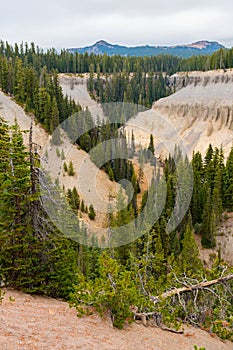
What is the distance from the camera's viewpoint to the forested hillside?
51.8 ft

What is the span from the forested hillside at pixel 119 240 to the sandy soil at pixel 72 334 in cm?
63

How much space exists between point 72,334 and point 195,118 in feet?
329

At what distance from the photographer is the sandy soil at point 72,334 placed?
11453 millimetres

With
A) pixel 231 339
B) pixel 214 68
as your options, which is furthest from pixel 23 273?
pixel 214 68

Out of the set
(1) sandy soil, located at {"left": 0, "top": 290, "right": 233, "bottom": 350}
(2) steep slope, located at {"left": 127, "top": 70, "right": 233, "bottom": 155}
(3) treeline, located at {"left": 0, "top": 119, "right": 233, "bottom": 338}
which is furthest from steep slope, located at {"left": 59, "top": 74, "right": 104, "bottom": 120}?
(1) sandy soil, located at {"left": 0, "top": 290, "right": 233, "bottom": 350}

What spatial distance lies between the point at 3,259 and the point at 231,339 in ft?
40.4

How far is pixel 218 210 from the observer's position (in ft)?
173

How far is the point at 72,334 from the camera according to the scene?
12367mm

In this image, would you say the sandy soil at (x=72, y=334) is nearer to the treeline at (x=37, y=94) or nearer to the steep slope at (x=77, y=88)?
the treeline at (x=37, y=94)

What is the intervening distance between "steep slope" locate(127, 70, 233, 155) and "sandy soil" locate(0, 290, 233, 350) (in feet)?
241

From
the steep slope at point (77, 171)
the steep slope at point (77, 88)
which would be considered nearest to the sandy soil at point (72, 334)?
the steep slope at point (77, 171)

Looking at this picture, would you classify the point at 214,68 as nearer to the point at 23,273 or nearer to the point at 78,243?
the point at 78,243

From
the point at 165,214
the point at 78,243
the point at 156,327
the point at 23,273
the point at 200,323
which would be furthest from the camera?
the point at 165,214

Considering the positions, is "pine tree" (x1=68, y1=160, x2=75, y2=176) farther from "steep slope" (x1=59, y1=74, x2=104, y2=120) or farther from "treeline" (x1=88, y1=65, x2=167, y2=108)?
"treeline" (x1=88, y1=65, x2=167, y2=108)
